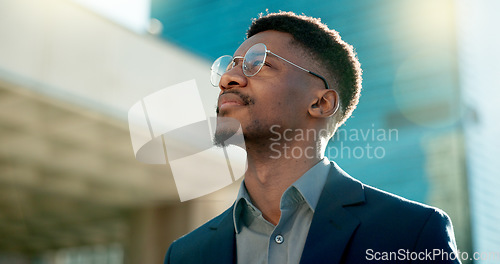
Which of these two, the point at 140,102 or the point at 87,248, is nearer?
the point at 140,102

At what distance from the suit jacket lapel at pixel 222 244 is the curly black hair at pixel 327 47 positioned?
79 centimetres

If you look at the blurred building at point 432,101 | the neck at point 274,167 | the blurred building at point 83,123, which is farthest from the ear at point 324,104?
the blurred building at point 432,101

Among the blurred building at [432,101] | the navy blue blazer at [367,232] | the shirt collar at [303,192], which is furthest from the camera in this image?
the blurred building at [432,101]

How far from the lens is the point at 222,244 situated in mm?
2031

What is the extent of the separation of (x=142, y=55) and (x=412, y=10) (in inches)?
220

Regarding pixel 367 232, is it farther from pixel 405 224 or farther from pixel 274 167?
pixel 274 167

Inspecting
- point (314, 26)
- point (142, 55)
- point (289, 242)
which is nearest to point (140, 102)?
point (142, 55)

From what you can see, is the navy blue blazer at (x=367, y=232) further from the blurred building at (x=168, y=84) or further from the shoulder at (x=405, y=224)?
the blurred building at (x=168, y=84)

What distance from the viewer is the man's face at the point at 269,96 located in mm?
2102

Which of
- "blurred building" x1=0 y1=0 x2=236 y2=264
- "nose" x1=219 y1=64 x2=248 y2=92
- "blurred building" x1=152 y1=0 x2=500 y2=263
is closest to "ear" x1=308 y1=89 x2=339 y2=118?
"nose" x1=219 y1=64 x2=248 y2=92

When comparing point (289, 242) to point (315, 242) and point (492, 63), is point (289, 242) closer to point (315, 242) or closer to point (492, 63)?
point (315, 242)

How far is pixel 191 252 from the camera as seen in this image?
2135 millimetres

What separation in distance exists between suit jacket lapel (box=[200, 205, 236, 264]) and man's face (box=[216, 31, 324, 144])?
0.37m

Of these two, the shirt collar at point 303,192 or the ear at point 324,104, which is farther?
the ear at point 324,104
